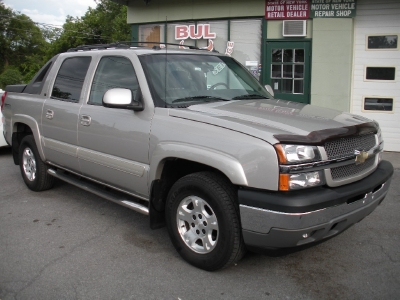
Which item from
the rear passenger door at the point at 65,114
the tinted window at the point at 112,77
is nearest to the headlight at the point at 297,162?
the tinted window at the point at 112,77

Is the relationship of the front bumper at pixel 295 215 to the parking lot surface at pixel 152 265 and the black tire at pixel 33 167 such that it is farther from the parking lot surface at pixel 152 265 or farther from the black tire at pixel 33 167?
the black tire at pixel 33 167

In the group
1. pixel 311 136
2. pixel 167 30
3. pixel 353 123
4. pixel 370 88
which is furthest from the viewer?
pixel 167 30

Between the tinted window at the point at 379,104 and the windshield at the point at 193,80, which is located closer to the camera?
the windshield at the point at 193,80

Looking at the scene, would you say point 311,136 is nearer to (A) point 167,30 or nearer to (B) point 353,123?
(B) point 353,123

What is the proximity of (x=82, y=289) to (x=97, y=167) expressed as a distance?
1528 millimetres

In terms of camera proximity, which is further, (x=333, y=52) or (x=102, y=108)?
(x=333, y=52)

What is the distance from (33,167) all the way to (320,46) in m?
6.46

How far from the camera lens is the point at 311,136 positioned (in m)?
3.29

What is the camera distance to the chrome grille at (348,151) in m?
3.41

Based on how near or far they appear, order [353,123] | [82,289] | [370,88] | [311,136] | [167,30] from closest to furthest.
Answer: [311,136] < [82,289] < [353,123] < [370,88] < [167,30]

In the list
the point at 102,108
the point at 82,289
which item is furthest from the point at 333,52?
the point at 82,289

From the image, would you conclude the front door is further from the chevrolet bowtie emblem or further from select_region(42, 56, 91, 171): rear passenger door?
the chevrolet bowtie emblem

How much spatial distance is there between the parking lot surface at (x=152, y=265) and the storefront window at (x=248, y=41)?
19.2ft

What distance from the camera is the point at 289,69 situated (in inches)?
395
